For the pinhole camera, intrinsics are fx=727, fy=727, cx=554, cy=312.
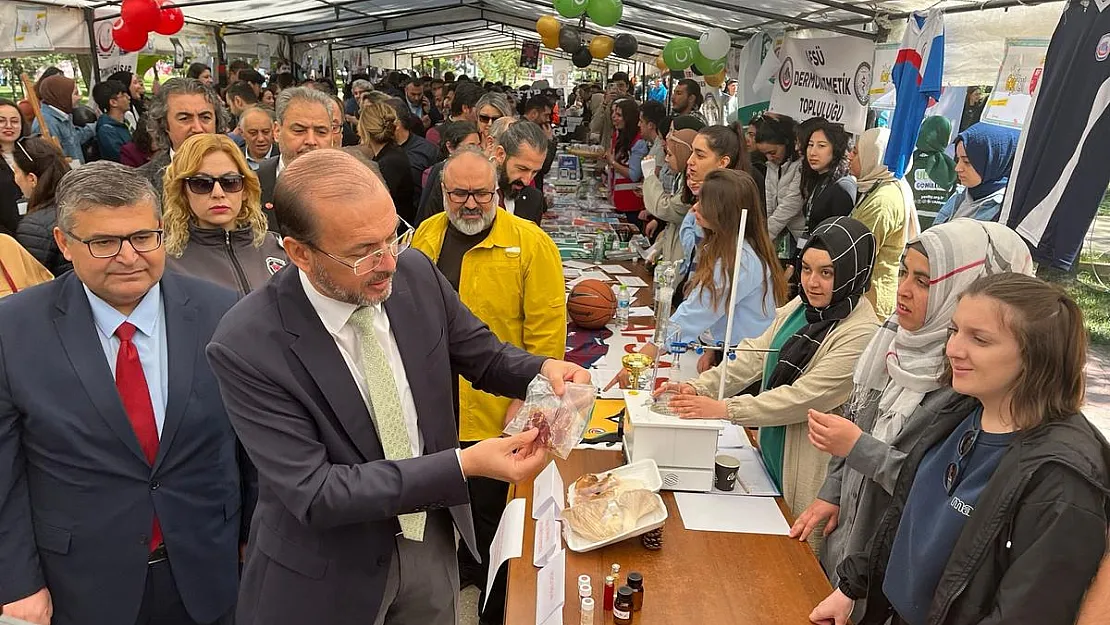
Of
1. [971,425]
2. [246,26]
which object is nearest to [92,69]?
[246,26]

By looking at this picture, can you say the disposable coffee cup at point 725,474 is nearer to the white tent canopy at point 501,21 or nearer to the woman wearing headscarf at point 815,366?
the woman wearing headscarf at point 815,366

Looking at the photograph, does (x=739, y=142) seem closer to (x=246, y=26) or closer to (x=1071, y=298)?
(x=1071, y=298)

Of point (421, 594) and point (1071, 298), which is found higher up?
point (1071, 298)

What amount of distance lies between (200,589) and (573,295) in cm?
262

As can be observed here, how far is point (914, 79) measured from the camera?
5152 millimetres

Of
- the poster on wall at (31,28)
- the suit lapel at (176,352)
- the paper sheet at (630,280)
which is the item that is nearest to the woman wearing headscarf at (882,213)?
the paper sheet at (630,280)

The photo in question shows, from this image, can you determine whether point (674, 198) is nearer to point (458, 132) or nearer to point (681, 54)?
point (458, 132)

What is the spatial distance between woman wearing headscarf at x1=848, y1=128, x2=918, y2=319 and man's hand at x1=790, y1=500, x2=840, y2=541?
2702 millimetres

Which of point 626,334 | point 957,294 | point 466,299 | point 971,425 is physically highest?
point 957,294

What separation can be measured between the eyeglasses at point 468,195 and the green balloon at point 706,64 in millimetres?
6988

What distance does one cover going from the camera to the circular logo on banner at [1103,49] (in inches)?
128

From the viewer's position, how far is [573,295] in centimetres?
425

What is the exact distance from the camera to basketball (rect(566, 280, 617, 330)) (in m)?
4.14

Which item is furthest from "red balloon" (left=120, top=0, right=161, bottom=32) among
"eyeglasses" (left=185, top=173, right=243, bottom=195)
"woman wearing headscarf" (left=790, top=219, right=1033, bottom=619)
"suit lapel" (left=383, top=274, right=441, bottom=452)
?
"woman wearing headscarf" (left=790, top=219, right=1033, bottom=619)
